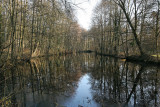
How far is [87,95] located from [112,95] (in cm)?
110

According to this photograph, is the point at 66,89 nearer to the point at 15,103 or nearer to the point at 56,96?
the point at 56,96

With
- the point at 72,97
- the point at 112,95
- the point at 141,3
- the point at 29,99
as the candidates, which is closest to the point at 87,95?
the point at 72,97

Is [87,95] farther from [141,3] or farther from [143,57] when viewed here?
[141,3]

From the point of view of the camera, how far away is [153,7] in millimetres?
12805

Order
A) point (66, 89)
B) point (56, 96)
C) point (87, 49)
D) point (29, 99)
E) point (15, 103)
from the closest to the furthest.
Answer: point (15, 103) → point (29, 99) → point (56, 96) → point (66, 89) → point (87, 49)

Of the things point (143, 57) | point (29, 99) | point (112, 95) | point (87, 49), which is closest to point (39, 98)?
point (29, 99)

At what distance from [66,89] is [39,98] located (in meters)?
1.41

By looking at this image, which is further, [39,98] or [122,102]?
[39,98]

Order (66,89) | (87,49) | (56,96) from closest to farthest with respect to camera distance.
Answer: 1. (56,96)
2. (66,89)
3. (87,49)

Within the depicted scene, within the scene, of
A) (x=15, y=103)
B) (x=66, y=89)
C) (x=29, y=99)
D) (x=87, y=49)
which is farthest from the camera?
(x=87, y=49)

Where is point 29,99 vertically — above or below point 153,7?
below

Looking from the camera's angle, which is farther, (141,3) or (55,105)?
(141,3)

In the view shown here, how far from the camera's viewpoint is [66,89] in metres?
5.57

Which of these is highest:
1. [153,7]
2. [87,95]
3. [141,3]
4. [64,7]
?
[141,3]
